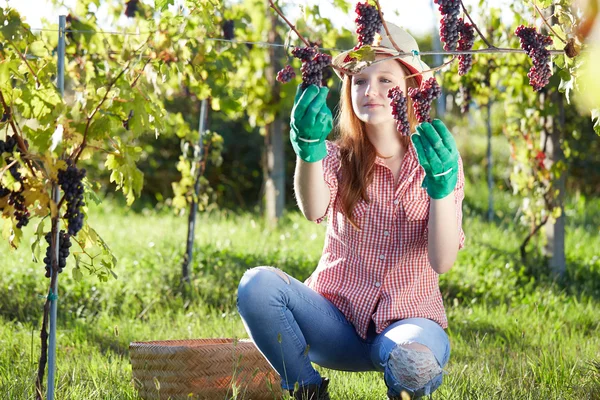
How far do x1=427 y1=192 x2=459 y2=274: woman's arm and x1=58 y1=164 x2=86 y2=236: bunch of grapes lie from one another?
920mm

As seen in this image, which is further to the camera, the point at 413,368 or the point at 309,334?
the point at 309,334

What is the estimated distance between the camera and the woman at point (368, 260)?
84.5 inches

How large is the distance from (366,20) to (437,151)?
37cm

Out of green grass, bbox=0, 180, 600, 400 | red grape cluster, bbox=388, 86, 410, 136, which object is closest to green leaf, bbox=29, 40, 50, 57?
green grass, bbox=0, 180, 600, 400

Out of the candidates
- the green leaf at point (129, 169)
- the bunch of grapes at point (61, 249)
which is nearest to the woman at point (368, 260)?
the green leaf at point (129, 169)

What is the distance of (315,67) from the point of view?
6.18 ft

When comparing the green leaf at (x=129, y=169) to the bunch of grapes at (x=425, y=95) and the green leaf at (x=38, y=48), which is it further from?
the green leaf at (x=38, y=48)

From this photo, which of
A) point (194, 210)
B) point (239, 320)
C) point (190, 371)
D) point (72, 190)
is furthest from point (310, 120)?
point (194, 210)

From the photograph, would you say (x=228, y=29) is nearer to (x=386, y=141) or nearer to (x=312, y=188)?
(x=386, y=141)

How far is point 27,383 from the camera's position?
2355 millimetres

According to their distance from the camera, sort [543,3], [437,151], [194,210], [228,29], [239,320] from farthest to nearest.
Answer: [194,210] → [228,29] → [239,320] → [543,3] → [437,151]

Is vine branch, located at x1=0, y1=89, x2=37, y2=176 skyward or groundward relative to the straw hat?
groundward

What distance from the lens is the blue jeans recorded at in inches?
85.1

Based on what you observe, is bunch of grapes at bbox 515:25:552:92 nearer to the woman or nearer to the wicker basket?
the woman
